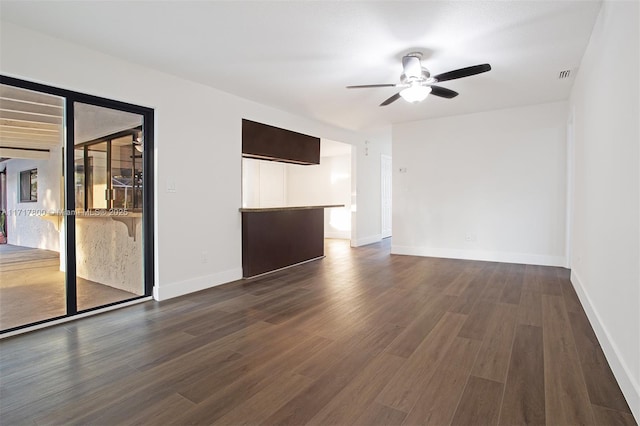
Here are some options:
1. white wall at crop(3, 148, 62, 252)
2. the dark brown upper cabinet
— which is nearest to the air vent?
the dark brown upper cabinet

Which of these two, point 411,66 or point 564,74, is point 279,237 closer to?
point 411,66

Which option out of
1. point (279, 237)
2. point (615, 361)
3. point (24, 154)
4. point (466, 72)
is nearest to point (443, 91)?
point (466, 72)

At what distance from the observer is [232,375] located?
2006 millimetres

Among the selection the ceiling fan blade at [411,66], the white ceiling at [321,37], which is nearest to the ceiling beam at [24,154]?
the white ceiling at [321,37]

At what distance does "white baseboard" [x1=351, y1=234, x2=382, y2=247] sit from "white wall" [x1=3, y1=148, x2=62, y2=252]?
5331 mm

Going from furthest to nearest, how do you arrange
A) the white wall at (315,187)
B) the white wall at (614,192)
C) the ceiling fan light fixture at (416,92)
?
the white wall at (315,187) < the ceiling fan light fixture at (416,92) < the white wall at (614,192)

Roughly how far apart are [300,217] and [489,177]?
3.24 m

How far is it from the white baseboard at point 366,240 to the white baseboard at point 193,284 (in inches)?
132

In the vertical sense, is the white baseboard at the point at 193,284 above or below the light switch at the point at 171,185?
below

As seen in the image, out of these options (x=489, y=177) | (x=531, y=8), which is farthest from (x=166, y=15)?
(x=489, y=177)

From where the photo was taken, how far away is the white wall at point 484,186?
506 centimetres

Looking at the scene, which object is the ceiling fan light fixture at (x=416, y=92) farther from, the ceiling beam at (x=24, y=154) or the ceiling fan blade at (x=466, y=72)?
the ceiling beam at (x=24, y=154)

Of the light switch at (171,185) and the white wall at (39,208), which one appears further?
the light switch at (171,185)

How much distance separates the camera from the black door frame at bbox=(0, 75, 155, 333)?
9.38ft
